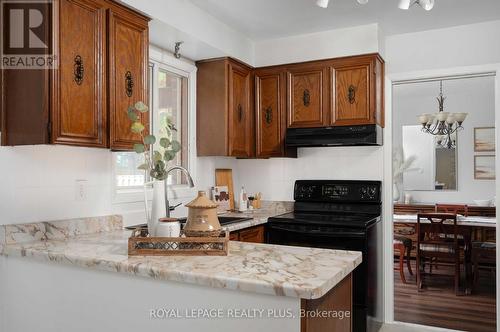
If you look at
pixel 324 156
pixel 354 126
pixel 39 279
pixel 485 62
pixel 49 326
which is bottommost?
pixel 49 326

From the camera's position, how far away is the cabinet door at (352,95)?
327 cm

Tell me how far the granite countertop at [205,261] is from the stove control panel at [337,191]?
1.79 m

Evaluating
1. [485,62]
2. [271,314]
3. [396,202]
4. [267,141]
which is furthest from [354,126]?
[396,202]

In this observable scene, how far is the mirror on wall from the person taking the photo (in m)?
6.31

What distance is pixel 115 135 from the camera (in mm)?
2205

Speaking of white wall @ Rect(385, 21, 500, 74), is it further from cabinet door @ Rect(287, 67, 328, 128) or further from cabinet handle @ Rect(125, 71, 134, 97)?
cabinet handle @ Rect(125, 71, 134, 97)

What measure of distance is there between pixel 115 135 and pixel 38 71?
487 millimetres

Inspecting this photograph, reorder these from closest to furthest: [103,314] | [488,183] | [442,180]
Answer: [103,314] < [488,183] < [442,180]

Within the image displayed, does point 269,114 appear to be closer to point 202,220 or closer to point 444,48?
point 444,48

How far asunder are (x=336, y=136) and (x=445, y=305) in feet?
6.51

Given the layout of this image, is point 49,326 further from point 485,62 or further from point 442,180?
point 442,180

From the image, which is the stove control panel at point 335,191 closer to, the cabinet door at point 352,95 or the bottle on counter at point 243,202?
the cabinet door at point 352,95

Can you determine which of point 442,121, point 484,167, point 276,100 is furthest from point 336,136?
point 484,167

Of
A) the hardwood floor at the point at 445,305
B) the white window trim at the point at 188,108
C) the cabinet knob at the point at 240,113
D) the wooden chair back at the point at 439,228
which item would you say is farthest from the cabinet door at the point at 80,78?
the wooden chair back at the point at 439,228
